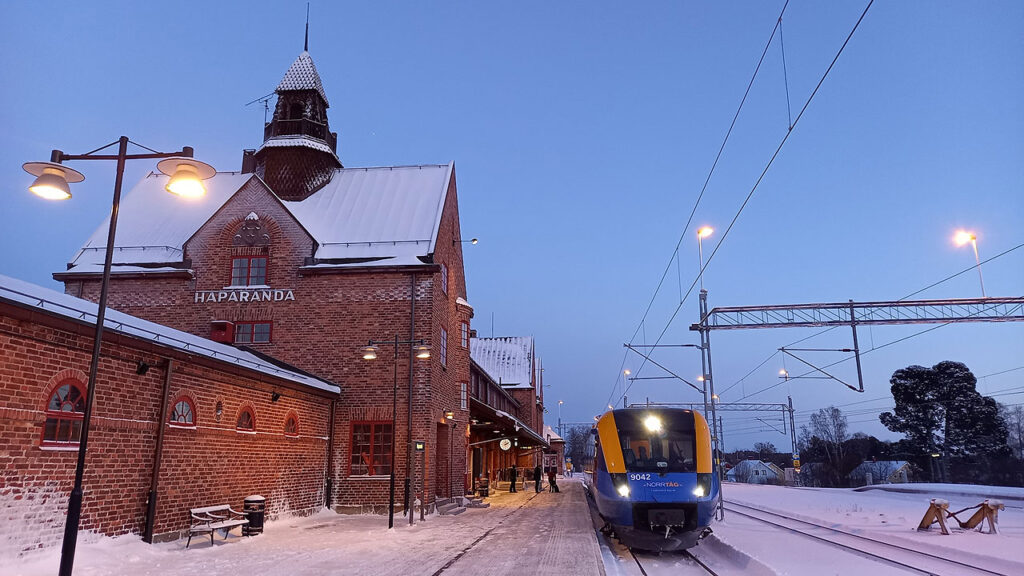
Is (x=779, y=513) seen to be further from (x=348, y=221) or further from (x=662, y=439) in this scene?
(x=348, y=221)

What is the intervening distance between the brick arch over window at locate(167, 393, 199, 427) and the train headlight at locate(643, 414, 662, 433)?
A: 9.10 meters

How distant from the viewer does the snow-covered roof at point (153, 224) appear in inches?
877

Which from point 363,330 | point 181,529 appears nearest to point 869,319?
point 363,330

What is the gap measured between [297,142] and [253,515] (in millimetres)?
15524

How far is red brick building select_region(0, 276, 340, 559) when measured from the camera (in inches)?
364

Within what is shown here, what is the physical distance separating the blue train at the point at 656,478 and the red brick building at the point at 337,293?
7092 millimetres

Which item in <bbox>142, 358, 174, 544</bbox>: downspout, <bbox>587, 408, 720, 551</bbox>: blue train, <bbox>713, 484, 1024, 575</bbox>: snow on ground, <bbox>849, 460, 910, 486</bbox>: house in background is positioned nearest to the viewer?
<bbox>713, 484, 1024, 575</bbox>: snow on ground

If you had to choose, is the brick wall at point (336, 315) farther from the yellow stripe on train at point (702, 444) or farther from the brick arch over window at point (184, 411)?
the yellow stripe on train at point (702, 444)

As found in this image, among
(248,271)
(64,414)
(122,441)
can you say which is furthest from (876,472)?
(64,414)

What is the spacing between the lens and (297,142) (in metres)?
25.0

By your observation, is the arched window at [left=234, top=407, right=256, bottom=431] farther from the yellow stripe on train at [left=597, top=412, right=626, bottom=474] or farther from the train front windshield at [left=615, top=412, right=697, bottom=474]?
the train front windshield at [left=615, top=412, right=697, bottom=474]

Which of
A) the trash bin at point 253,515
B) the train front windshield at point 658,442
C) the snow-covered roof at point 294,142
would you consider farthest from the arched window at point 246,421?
the snow-covered roof at point 294,142

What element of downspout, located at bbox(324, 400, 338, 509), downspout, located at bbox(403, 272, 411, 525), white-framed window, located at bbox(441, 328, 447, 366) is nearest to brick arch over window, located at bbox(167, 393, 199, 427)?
downspout, located at bbox(403, 272, 411, 525)

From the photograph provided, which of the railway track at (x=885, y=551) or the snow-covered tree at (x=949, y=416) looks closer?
the railway track at (x=885, y=551)
